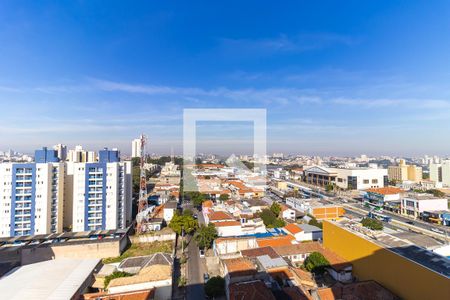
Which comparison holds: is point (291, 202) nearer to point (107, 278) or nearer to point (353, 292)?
point (353, 292)

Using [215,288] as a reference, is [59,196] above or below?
above

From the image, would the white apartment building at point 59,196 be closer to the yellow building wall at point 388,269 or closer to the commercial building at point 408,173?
the yellow building wall at point 388,269

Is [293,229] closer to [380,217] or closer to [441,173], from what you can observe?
[380,217]

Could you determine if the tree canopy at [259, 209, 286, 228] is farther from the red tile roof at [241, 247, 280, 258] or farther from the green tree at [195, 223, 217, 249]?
the red tile roof at [241, 247, 280, 258]

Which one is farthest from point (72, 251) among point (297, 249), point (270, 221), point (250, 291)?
point (270, 221)

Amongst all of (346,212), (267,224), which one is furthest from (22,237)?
(346,212)
